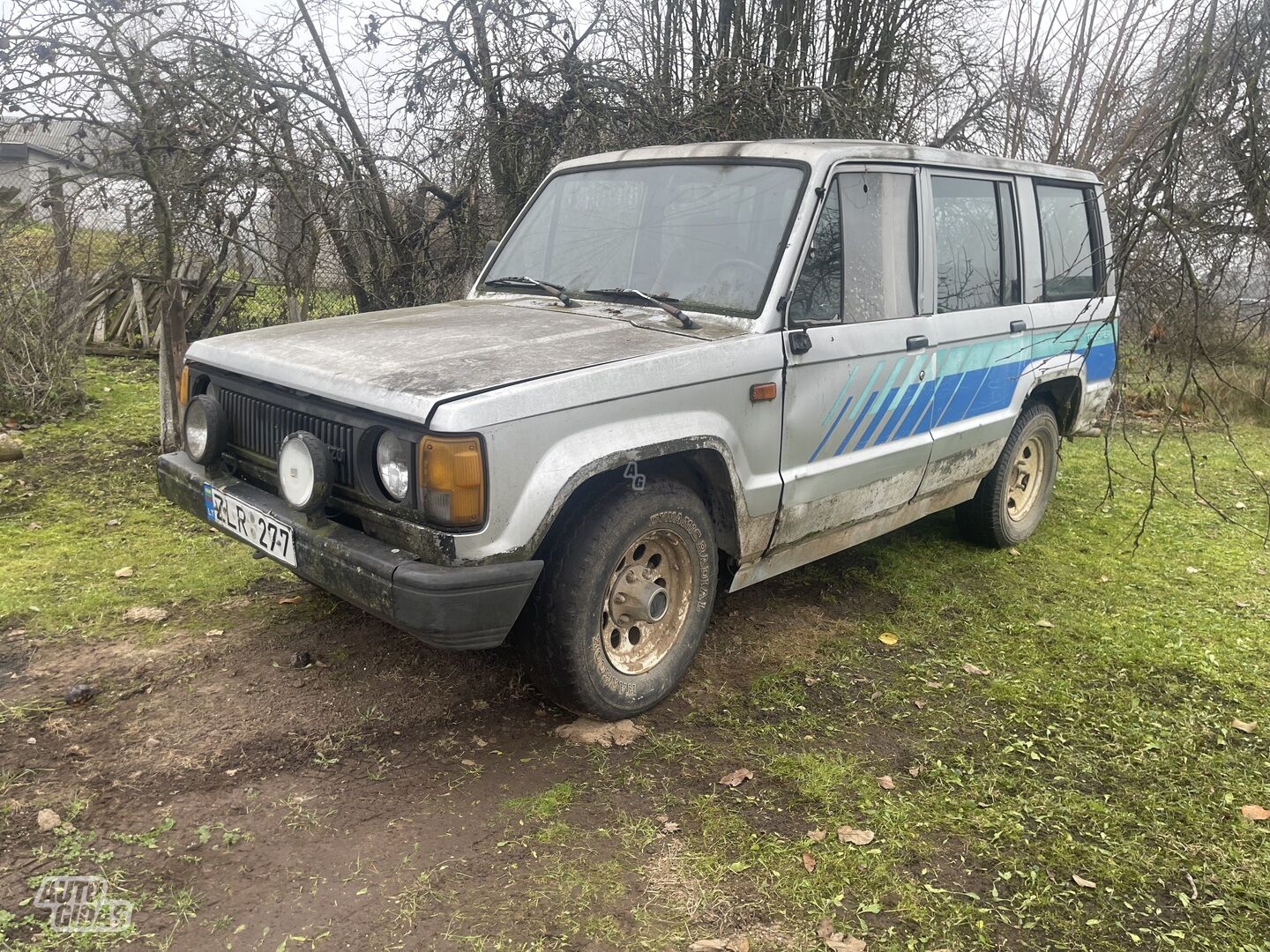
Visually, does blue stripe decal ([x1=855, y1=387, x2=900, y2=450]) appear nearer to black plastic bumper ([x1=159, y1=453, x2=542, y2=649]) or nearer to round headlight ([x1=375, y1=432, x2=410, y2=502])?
black plastic bumper ([x1=159, y1=453, x2=542, y2=649])

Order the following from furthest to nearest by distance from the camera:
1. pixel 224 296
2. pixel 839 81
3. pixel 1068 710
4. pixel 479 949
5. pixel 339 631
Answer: pixel 224 296
pixel 839 81
pixel 339 631
pixel 1068 710
pixel 479 949

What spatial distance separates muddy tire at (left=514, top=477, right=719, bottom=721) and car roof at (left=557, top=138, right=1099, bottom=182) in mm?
1479

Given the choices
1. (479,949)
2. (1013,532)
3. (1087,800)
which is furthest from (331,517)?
(1013,532)

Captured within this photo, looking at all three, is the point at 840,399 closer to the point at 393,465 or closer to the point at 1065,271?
the point at 393,465

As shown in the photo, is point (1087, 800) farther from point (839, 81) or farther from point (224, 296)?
point (224, 296)

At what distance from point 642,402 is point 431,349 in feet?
2.42

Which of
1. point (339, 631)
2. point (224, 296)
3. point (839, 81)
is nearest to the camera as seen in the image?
point (339, 631)

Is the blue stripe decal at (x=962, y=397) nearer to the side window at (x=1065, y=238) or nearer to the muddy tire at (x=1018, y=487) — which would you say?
the muddy tire at (x=1018, y=487)

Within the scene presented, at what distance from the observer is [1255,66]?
9.53 ft

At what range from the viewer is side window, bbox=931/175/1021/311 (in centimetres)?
415

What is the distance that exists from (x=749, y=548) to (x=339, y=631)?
1.72m

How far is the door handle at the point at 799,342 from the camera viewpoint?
3.38m

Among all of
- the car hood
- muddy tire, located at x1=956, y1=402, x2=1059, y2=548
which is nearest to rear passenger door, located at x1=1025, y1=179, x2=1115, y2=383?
muddy tire, located at x1=956, y1=402, x2=1059, y2=548

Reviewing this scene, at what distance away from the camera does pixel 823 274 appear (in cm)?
356
